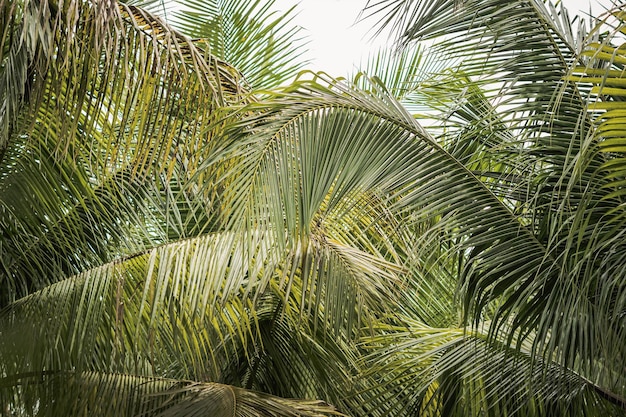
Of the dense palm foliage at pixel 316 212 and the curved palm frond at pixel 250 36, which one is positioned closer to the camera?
the dense palm foliage at pixel 316 212

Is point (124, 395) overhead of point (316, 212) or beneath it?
beneath

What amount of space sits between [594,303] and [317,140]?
115cm

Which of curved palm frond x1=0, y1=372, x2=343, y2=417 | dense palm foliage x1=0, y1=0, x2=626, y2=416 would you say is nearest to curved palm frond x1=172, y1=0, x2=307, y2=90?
dense palm foliage x1=0, y1=0, x2=626, y2=416

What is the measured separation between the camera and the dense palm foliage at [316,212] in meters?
2.94

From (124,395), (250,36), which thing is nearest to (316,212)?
(124,395)

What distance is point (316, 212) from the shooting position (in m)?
3.70

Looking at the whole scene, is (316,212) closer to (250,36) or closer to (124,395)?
(124,395)

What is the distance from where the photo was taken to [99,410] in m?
4.02

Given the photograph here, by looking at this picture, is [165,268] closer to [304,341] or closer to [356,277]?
[356,277]

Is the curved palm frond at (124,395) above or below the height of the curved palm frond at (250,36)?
below

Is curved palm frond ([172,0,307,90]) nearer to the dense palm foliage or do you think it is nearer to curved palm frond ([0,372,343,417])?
the dense palm foliage

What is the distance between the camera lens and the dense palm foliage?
2.94 m

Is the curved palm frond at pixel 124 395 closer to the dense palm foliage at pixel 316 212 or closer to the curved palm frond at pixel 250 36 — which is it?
the dense palm foliage at pixel 316 212

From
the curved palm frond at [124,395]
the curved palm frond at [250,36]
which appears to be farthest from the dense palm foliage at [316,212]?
the curved palm frond at [250,36]
